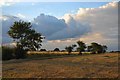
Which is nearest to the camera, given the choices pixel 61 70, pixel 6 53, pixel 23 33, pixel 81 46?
pixel 61 70

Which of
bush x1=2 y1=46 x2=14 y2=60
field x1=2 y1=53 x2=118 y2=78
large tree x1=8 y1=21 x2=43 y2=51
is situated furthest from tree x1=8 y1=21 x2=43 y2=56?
field x1=2 y1=53 x2=118 y2=78

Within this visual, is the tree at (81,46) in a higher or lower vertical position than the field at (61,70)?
higher

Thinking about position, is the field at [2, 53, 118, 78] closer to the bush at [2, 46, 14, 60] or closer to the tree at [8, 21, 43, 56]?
the bush at [2, 46, 14, 60]

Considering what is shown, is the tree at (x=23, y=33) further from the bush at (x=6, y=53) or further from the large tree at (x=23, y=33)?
the bush at (x=6, y=53)

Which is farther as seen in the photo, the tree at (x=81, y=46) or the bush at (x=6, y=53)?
the tree at (x=81, y=46)

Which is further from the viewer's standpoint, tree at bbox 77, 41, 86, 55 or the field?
tree at bbox 77, 41, 86, 55

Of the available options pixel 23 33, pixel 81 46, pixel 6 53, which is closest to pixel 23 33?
pixel 23 33

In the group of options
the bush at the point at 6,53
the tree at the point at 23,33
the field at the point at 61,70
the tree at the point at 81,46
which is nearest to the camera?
the field at the point at 61,70

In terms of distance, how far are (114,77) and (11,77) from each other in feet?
21.0

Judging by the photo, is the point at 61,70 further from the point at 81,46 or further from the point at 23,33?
the point at 81,46

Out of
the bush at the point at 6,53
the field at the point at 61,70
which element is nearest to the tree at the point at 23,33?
the bush at the point at 6,53

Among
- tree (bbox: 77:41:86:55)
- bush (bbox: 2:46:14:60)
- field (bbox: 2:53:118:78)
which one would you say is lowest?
field (bbox: 2:53:118:78)

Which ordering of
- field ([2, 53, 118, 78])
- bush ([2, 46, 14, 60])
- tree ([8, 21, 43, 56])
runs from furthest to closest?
tree ([8, 21, 43, 56]), bush ([2, 46, 14, 60]), field ([2, 53, 118, 78])

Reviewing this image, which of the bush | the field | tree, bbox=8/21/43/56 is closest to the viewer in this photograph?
the field
